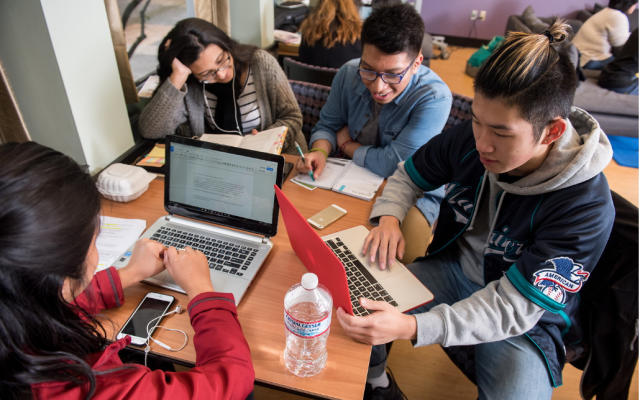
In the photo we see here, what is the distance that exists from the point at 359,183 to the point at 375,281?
1.66 feet

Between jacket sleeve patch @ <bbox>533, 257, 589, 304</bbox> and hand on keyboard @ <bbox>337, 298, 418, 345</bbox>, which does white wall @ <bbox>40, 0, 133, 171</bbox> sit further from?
jacket sleeve patch @ <bbox>533, 257, 589, 304</bbox>

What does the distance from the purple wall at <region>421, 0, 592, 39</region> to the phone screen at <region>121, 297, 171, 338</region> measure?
638 cm

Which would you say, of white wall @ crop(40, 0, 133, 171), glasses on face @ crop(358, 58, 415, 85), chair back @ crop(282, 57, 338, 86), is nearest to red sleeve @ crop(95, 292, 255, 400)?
white wall @ crop(40, 0, 133, 171)

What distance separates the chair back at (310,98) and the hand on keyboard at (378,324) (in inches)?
52.3

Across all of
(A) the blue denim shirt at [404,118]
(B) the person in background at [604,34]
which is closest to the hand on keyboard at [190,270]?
(A) the blue denim shirt at [404,118]

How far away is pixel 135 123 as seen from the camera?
1816 mm

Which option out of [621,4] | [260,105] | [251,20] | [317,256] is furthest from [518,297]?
[621,4]

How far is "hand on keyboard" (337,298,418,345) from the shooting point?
0.85m

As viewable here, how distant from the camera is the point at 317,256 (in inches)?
34.9

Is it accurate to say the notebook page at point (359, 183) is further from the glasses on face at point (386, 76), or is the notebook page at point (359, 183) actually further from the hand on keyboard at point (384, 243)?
the glasses on face at point (386, 76)

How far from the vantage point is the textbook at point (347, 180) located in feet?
4.59

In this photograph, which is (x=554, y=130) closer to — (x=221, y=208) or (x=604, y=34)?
(x=221, y=208)

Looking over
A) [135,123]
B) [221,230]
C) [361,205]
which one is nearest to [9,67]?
→ [135,123]

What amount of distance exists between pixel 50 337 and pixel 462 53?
258 inches
